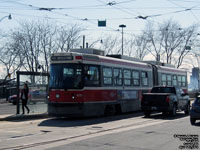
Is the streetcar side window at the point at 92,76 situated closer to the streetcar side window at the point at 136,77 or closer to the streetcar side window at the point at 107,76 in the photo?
the streetcar side window at the point at 107,76

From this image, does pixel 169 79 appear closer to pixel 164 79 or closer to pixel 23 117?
pixel 164 79

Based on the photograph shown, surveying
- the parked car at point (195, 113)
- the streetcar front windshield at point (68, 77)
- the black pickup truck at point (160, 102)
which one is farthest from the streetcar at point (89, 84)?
the parked car at point (195, 113)

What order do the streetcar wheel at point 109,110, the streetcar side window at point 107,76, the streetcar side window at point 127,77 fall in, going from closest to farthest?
the streetcar side window at point 107,76, the streetcar wheel at point 109,110, the streetcar side window at point 127,77

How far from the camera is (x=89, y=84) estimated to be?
60.2 feet

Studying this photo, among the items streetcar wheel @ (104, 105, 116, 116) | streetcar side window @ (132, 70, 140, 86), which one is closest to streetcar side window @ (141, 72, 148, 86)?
streetcar side window @ (132, 70, 140, 86)

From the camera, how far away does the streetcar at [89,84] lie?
58.5 feet

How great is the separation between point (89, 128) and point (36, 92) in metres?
6.81

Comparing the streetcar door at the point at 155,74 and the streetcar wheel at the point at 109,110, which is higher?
the streetcar door at the point at 155,74

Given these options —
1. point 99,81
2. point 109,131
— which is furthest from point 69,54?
point 109,131

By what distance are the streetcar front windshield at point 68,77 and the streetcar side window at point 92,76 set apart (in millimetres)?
412

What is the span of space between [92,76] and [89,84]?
0.53m

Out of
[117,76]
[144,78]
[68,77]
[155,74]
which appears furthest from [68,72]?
[155,74]

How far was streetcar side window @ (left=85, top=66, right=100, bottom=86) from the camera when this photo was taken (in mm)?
18250

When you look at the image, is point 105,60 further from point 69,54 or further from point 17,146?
point 17,146
